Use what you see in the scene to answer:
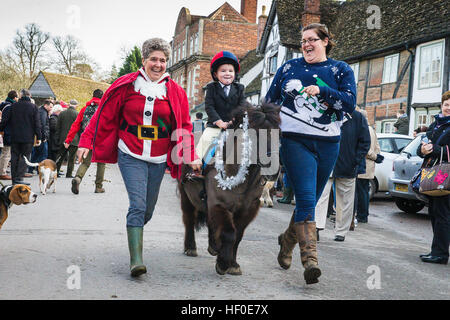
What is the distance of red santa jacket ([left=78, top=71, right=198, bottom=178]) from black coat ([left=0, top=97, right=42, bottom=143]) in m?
7.87

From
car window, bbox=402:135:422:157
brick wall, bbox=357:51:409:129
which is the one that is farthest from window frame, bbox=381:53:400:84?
car window, bbox=402:135:422:157

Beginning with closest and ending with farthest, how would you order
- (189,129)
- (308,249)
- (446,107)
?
(308,249) → (189,129) → (446,107)

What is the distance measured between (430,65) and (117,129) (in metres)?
→ 20.5

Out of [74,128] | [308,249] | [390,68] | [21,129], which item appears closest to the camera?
[308,249]

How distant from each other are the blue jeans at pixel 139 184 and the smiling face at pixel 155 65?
0.83 m

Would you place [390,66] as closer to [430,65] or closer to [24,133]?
[430,65]

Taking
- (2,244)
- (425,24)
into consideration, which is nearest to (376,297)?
(2,244)

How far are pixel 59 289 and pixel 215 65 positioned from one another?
9.70 feet

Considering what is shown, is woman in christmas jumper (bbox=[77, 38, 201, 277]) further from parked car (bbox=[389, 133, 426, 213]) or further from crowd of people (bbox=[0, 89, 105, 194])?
parked car (bbox=[389, 133, 426, 213])

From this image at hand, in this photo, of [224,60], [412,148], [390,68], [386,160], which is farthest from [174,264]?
[390,68]

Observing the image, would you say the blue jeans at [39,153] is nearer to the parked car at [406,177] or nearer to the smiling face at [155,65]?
the parked car at [406,177]

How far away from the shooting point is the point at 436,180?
648cm

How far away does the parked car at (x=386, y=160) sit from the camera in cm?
1440
